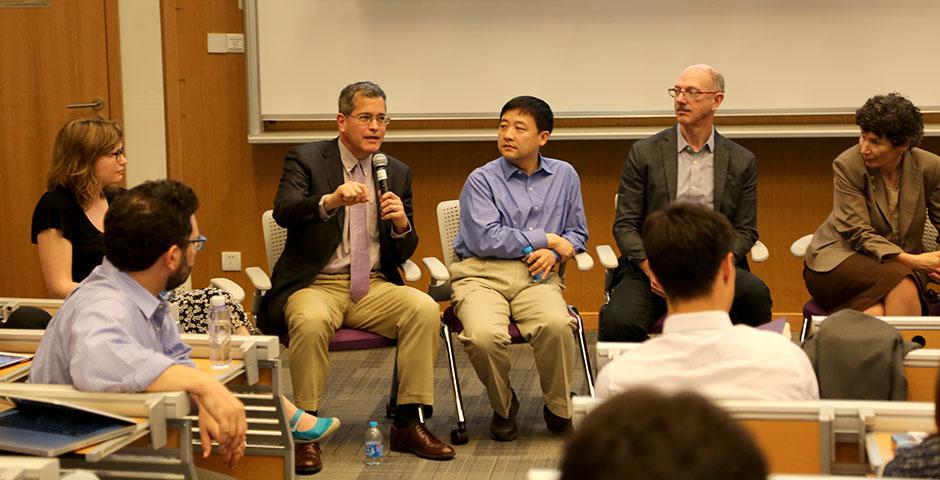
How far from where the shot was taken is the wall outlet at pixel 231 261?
6.36 metres

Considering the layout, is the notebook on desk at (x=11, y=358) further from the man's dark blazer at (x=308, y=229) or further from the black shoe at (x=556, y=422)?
the black shoe at (x=556, y=422)

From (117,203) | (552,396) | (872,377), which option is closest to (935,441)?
(872,377)

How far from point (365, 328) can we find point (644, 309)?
1082 millimetres

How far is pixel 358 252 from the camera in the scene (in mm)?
4547

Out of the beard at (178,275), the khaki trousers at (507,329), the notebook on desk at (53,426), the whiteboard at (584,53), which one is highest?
the whiteboard at (584,53)

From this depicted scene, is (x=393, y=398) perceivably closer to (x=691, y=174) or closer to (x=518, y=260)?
(x=518, y=260)

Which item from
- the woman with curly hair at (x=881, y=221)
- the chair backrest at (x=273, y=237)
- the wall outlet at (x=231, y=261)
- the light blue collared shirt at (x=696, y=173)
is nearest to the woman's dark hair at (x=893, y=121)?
the woman with curly hair at (x=881, y=221)

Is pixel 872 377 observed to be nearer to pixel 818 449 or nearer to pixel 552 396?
pixel 818 449

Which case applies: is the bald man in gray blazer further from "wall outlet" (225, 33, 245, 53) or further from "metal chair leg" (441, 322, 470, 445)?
"wall outlet" (225, 33, 245, 53)

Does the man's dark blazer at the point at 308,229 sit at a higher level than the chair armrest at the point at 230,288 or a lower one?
higher

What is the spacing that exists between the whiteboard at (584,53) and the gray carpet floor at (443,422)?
1.34 metres

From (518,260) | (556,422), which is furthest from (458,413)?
(518,260)

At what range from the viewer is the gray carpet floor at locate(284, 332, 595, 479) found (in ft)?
13.6

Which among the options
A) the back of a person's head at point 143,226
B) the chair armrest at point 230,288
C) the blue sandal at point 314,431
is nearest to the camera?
the back of a person's head at point 143,226
